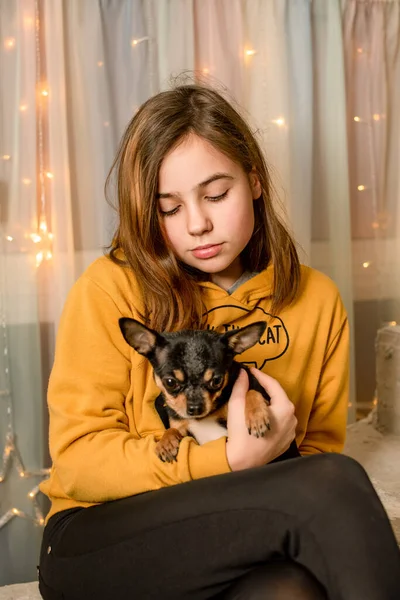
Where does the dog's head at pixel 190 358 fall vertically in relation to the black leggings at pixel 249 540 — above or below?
above

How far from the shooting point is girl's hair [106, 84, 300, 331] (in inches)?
57.7

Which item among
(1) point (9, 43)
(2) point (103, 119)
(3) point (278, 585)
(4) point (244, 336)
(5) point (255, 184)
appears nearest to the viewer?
(3) point (278, 585)

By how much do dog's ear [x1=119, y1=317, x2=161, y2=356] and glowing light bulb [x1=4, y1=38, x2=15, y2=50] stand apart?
138 cm

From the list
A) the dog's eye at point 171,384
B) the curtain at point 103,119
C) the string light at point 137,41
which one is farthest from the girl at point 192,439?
the string light at point 137,41

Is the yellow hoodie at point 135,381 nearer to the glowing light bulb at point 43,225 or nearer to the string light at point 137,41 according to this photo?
the glowing light bulb at point 43,225

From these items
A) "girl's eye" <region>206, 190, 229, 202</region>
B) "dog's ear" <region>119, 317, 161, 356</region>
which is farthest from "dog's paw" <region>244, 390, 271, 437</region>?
"girl's eye" <region>206, 190, 229, 202</region>

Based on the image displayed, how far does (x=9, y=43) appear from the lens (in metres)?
2.23

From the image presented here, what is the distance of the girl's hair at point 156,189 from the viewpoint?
1467 mm

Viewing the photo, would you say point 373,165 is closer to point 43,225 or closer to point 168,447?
point 43,225

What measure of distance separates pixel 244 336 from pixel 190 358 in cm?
13

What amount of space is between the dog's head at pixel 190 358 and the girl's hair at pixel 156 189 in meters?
0.14

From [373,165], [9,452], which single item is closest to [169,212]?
[9,452]

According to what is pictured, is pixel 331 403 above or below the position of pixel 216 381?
below

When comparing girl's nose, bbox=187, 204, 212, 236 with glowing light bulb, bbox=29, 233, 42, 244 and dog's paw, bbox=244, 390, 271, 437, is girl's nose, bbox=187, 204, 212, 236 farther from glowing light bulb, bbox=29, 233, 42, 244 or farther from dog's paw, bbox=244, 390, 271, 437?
glowing light bulb, bbox=29, 233, 42, 244
